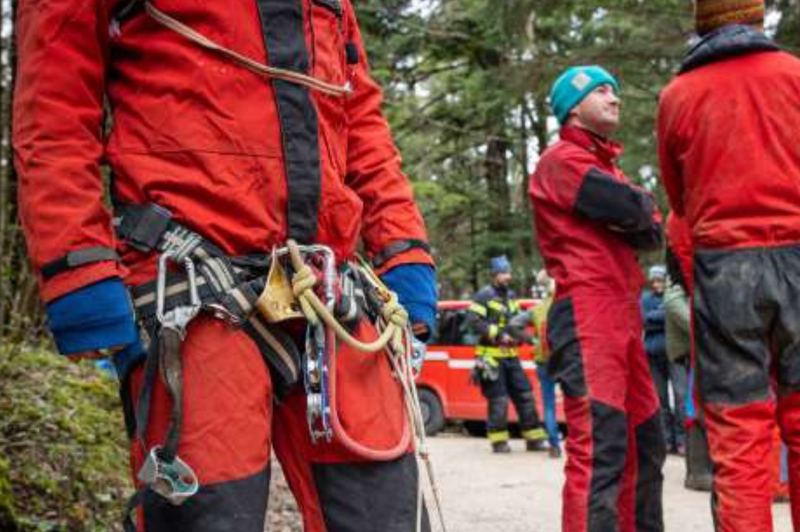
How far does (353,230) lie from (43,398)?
3.68 m

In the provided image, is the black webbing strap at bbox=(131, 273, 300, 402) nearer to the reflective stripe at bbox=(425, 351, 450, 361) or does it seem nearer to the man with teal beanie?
the man with teal beanie

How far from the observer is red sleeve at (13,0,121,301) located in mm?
2164

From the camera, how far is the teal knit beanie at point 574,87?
15.6ft

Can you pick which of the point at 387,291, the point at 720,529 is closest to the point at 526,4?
the point at 720,529

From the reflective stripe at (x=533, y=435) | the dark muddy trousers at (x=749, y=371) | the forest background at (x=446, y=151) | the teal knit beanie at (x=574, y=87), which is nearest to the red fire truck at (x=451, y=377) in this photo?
the reflective stripe at (x=533, y=435)

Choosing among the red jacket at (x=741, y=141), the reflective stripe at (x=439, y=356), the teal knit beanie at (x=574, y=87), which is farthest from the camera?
the reflective stripe at (x=439, y=356)

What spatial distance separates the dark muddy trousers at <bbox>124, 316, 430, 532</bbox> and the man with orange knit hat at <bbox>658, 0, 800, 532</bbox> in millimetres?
1659

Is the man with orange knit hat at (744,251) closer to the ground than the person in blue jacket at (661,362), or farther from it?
farther from it

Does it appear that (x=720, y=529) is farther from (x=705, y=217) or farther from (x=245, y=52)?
(x=245, y=52)

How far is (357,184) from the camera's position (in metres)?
2.80

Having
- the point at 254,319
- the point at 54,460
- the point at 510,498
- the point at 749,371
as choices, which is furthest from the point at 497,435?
the point at 254,319

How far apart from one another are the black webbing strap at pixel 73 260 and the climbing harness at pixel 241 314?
5.4 inches

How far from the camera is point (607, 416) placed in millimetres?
4141

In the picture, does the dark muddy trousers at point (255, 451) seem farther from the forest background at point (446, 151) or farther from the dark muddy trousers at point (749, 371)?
the forest background at point (446, 151)
